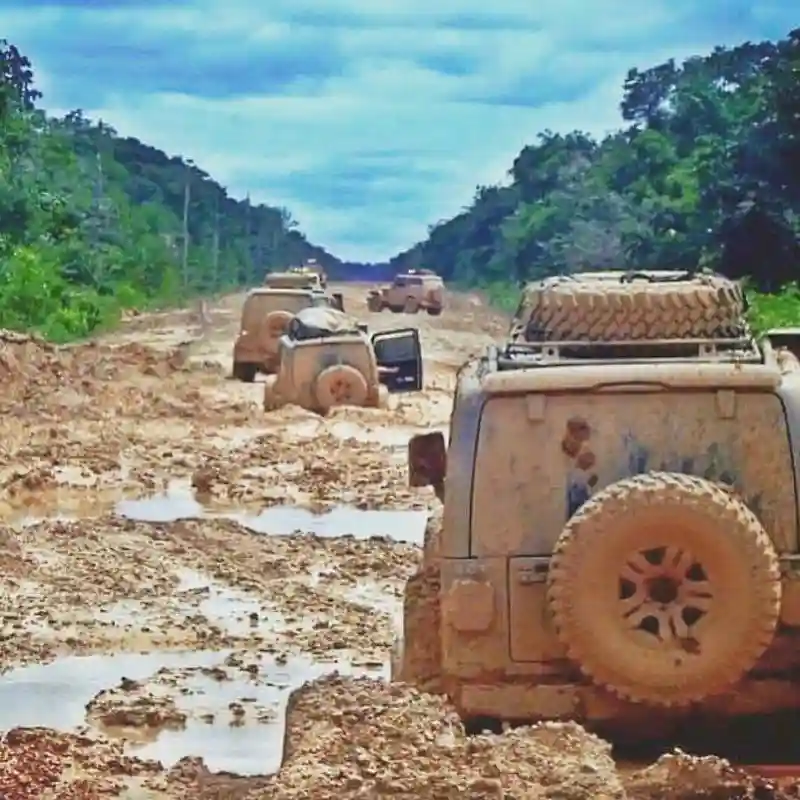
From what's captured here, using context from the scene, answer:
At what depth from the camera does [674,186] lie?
141ft

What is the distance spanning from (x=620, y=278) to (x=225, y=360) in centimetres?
2689

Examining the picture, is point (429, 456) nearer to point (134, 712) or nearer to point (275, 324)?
point (134, 712)

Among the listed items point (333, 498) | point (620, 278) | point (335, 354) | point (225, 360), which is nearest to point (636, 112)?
point (225, 360)

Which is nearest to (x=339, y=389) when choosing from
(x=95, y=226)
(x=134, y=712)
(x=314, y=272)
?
A: (x=134, y=712)

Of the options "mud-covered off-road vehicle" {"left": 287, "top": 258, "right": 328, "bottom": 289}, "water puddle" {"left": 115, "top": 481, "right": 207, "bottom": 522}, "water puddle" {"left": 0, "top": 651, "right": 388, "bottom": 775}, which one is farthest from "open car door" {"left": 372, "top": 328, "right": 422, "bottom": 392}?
"water puddle" {"left": 0, "top": 651, "right": 388, "bottom": 775}

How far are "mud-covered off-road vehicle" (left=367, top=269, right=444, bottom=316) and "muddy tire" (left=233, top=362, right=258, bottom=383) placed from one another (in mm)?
24647

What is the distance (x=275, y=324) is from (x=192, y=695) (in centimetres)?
1923

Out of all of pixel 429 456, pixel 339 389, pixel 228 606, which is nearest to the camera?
pixel 429 456

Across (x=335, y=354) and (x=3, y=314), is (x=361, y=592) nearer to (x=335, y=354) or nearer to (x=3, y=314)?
(x=335, y=354)

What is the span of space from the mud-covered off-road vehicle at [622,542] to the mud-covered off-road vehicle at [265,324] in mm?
21494

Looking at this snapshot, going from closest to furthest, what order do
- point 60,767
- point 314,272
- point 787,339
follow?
point 60,767
point 787,339
point 314,272

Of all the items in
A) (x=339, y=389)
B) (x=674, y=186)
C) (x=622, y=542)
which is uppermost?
(x=674, y=186)

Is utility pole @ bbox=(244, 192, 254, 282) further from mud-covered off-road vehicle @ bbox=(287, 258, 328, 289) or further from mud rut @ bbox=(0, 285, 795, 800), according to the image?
mud rut @ bbox=(0, 285, 795, 800)

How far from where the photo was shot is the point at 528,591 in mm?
6645
